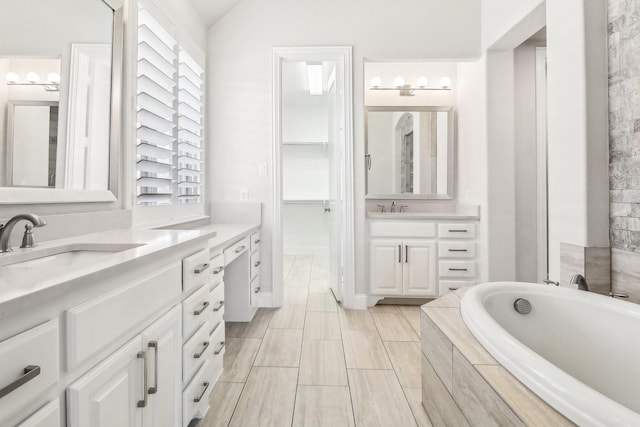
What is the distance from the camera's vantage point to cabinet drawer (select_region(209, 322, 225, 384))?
1.76 meters

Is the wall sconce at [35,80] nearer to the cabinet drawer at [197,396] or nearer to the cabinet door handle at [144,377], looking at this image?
the cabinet door handle at [144,377]

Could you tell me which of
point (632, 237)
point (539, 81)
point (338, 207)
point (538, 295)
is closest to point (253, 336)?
point (338, 207)

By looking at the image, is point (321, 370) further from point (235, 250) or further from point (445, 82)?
point (445, 82)

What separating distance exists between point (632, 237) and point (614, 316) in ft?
1.77

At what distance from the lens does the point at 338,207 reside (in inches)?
131

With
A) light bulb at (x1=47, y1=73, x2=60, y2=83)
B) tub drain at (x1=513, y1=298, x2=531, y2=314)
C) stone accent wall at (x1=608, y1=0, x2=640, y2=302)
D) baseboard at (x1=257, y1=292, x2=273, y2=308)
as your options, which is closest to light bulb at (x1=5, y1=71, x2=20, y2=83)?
light bulb at (x1=47, y1=73, x2=60, y2=83)

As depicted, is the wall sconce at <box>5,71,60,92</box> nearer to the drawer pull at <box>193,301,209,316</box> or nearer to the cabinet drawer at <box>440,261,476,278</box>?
the drawer pull at <box>193,301,209,316</box>

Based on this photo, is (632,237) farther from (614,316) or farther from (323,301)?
(323,301)

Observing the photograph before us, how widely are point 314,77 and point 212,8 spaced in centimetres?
195

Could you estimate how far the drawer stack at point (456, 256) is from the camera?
3.25 metres

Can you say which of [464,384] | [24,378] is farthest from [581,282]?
[24,378]

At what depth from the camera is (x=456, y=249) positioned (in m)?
3.26

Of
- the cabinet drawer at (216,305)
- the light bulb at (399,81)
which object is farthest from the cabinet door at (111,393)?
the light bulb at (399,81)

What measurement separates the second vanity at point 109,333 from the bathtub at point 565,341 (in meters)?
1.09
